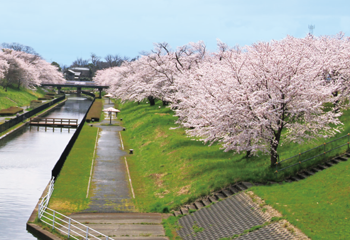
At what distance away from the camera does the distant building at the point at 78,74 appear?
189 meters

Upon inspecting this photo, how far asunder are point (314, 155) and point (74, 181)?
1666cm

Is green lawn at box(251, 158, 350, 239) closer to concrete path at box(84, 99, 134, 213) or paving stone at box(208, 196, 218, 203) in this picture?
paving stone at box(208, 196, 218, 203)

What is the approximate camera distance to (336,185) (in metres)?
18.7

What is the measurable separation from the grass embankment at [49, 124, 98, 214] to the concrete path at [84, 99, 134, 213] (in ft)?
1.98

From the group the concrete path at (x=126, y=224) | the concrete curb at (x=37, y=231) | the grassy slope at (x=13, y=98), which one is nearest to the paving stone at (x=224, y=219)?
the concrete path at (x=126, y=224)

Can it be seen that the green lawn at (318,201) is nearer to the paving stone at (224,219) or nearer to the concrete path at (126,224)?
the paving stone at (224,219)

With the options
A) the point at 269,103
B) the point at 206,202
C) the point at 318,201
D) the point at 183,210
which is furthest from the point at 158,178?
the point at 318,201

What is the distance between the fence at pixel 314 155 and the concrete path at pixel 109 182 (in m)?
9.85

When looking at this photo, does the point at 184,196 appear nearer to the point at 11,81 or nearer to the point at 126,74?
the point at 126,74

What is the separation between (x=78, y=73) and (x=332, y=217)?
186584 millimetres

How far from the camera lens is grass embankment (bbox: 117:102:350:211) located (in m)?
22.5

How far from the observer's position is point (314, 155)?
76.7 ft

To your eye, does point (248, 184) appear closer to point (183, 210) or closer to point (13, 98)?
point (183, 210)

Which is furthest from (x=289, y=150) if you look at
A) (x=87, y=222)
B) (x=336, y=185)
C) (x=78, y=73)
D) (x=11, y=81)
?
(x=78, y=73)
